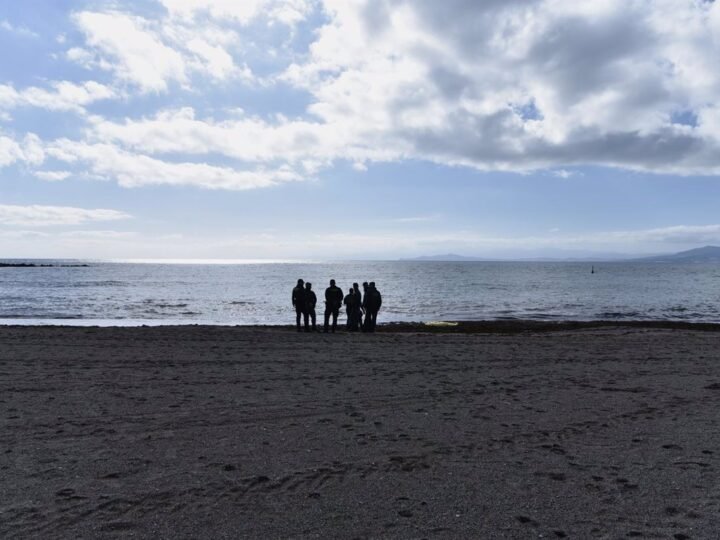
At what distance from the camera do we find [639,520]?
4496mm

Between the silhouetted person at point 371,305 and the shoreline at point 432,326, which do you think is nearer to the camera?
the silhouetted person at point 371,305

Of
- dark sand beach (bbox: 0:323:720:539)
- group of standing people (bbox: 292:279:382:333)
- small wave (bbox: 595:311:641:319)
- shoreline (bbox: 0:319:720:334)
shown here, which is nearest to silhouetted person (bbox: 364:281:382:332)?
group of standing people (bbox: 292:279:382:333)

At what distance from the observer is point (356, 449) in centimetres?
628

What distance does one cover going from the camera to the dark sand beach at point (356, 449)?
448cm

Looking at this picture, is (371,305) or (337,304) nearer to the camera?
(337,304)

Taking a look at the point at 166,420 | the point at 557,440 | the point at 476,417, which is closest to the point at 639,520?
the point at 557,440

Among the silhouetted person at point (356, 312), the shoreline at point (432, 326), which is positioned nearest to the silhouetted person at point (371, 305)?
the silhouetted person at point (356, 312)

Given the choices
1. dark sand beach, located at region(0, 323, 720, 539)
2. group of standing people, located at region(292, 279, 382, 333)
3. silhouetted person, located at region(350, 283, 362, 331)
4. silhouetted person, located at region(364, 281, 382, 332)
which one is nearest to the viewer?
dark sand beach, located at region(0, 323, 720, 539)

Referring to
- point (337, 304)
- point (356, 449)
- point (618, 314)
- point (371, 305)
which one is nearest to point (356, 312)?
point (371, 305)

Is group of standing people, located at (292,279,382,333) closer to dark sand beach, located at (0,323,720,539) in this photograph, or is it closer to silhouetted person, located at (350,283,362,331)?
silhouetted person, located at (350,283,362,331)

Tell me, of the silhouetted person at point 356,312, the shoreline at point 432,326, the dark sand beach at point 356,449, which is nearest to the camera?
the dark sand beach at point 356,449

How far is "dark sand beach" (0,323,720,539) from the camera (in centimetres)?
448

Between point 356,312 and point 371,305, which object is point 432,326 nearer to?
point 356,312

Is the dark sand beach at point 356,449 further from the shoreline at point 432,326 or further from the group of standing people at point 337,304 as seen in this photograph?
the shoreline at point 432,326
